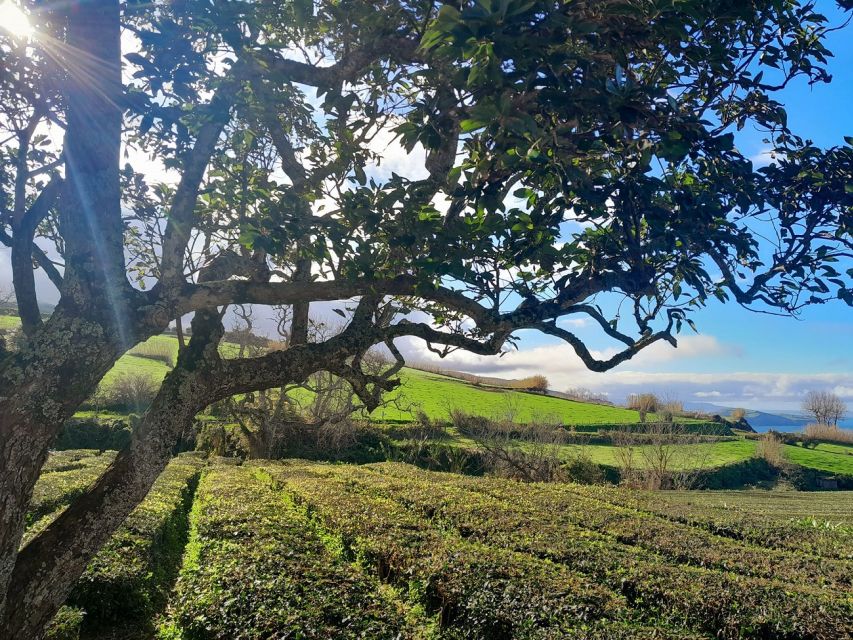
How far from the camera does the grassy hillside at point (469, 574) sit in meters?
6.04

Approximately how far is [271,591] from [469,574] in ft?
9.04

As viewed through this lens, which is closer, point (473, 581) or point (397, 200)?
point (397, 200)

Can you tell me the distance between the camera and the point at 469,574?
24.0ft

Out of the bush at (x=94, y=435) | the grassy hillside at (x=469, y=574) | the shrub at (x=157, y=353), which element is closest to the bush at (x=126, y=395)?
the bush at (x=94, y=435)

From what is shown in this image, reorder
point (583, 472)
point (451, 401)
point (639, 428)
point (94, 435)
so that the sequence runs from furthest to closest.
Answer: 1. point (451, 401)
2. point (639, 428)
3. point (94, 435)
4. point (583, 472)

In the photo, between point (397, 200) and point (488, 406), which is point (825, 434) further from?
point (397, 200)

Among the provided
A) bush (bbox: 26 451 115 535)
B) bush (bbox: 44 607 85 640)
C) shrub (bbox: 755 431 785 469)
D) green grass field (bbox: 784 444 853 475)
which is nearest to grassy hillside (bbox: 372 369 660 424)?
shrub (bbox: 755 431 785 469)

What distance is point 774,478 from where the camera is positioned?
36.3 metres

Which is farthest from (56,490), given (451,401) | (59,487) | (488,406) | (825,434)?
(825,434)

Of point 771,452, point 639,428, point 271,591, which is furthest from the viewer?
point 639,428

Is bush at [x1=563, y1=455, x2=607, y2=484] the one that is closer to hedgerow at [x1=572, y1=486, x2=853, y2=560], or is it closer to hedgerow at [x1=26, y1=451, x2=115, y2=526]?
hedgerow at [x1=572, y1=486, x2=853, y2=560]

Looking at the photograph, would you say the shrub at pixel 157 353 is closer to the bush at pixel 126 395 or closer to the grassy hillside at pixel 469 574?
the bush at pixel 126 395

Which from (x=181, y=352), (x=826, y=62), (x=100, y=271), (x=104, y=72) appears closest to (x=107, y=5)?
(x=104, y=72)

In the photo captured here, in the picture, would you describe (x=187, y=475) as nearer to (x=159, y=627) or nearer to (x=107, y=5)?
(x=159, y=627)
